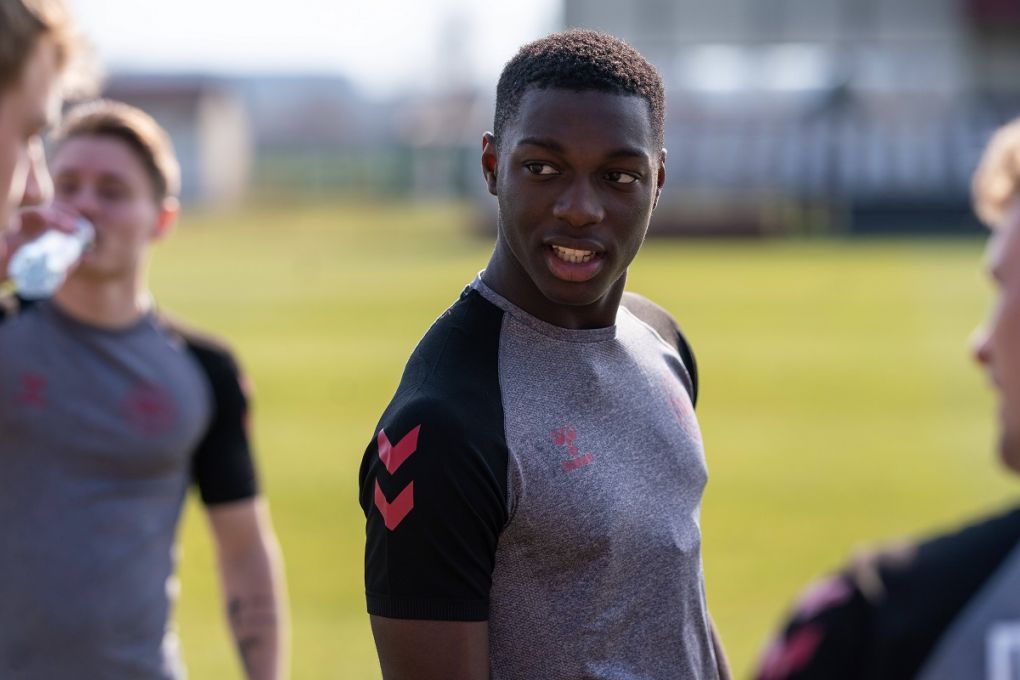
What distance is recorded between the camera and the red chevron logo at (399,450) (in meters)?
2.19

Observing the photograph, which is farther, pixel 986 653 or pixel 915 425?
pixel 915 425

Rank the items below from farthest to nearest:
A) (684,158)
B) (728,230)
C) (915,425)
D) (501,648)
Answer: (684,158), (728,230), (915,425), (501,648)

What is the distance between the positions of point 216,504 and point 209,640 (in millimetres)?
3609

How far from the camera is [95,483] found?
12.9ft

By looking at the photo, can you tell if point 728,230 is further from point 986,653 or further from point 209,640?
point 986,653

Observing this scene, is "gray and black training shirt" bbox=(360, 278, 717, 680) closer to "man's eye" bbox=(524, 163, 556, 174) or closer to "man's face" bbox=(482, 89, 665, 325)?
"man's face" bbox=(482, 89, 665, 325)

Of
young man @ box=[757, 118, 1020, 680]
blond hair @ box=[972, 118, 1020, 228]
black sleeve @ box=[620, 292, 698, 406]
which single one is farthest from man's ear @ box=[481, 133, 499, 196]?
young man @ box=[757, 118, 1020, 680]

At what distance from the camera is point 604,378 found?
95.3 inches

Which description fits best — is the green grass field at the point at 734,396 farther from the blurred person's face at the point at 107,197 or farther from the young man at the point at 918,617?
the young man at the point at 918,617

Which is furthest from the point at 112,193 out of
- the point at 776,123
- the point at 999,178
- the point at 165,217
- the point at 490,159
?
the point at 776,123

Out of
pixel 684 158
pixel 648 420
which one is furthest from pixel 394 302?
pixel 684 158

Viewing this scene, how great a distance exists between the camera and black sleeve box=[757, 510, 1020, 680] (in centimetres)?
156

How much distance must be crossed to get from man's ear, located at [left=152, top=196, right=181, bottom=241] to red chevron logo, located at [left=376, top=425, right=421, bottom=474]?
2458 mm

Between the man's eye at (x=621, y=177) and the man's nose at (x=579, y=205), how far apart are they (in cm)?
4
